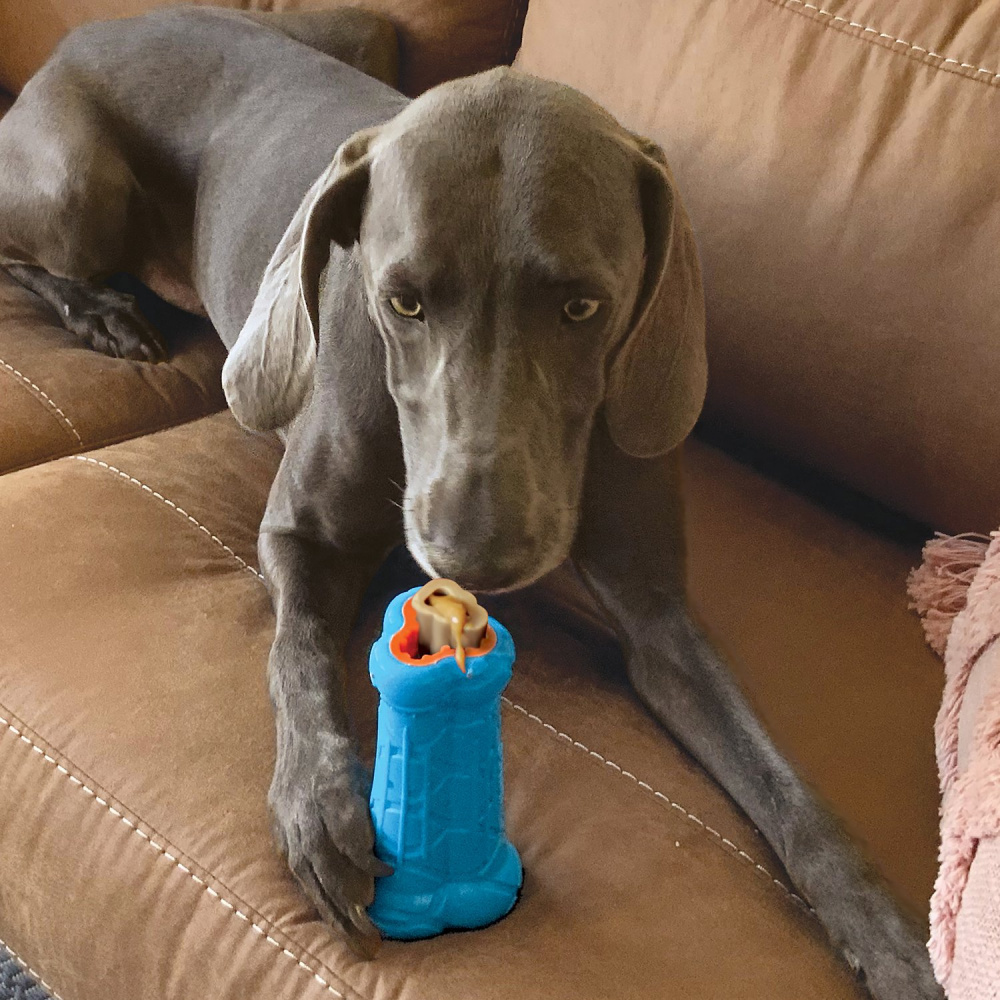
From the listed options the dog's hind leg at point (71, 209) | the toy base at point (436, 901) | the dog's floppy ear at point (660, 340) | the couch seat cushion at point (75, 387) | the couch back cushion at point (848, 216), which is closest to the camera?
the toy base at point (436, 901)

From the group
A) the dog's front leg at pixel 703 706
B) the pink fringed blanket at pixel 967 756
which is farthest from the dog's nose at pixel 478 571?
the pink fringed blanket at pixel 967 756

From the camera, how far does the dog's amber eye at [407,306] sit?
1000mm

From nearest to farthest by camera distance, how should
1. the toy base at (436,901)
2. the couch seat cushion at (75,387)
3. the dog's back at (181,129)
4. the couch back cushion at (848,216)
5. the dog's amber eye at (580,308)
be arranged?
the toy base at (436,901)
the dog's amber eye at (580,308)
the couch back cushion at (848,216)
the couch seat cushion at (75,387)
the dog's back at (181,129)

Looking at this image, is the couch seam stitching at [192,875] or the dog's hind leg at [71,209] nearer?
the couch seam stitching at [192,875]

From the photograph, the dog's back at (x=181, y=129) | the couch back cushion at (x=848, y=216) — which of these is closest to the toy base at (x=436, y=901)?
the couch back cushion at (x=848, y=216)

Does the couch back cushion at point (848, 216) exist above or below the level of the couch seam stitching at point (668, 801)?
above

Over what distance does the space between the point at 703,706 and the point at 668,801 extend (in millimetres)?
128

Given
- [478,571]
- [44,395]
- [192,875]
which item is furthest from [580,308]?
[44,395]

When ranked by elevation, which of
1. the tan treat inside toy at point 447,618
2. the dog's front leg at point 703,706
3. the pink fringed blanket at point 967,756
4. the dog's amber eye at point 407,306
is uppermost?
the dog's amber eye at point 407,306

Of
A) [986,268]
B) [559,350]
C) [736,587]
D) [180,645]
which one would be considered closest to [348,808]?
[180,645]

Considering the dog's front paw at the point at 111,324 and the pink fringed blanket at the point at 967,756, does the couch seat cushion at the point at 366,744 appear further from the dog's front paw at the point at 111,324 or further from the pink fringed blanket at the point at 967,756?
the dog's front paw at the point at 111,324

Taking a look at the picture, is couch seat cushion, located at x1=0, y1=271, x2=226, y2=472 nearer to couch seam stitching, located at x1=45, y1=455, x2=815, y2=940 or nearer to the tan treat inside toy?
couch seam stitching, located at x1=45, y1=455, x2=815, y2=940

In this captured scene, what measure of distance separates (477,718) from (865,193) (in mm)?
924

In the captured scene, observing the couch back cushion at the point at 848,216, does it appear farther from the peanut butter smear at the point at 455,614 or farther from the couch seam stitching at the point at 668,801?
the peanut butter smear at the point at 455,614
